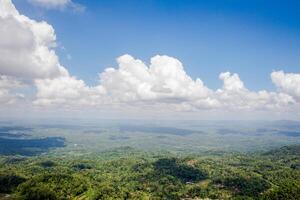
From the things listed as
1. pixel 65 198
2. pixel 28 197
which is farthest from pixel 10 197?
pixel 65 198

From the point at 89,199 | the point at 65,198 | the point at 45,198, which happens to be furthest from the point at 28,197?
the point at 89,199

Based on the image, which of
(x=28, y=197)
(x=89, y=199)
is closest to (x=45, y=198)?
(x=28, y=197)

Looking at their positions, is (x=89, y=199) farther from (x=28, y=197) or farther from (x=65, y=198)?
(x=28, y=197)

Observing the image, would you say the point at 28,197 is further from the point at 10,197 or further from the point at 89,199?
the point at 89,199

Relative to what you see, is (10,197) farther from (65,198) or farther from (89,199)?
(89,199)

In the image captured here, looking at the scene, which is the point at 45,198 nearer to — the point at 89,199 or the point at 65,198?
the point at 65,198
